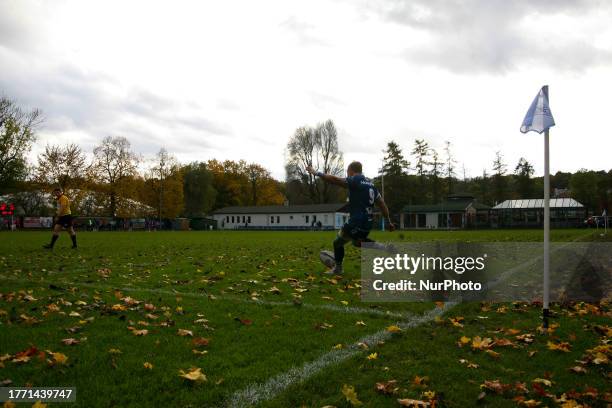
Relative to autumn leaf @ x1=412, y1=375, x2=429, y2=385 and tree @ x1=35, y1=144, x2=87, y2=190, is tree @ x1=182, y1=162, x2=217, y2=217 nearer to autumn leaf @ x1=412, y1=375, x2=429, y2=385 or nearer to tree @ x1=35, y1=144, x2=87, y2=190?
tree @ x1=35, y1=144, x2=87, y2=190

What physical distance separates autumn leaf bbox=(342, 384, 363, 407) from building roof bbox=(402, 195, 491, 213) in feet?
229

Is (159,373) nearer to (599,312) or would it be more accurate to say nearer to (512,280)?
(599,312)

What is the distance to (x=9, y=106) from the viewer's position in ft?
143

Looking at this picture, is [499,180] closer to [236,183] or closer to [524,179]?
[524,179]

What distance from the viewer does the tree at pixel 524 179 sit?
7800 centimetres

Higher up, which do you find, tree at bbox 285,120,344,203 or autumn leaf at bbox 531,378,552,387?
tree at bbox 285,120,344,203

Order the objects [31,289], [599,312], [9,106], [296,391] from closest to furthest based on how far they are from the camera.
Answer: [296,391] < [599,312] < [31,289] < [9,106]

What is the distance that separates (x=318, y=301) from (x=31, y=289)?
4.85m

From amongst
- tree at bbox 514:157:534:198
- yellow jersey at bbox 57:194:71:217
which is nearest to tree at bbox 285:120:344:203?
tree at bbox 514:157:534:198

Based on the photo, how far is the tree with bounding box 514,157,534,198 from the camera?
78000 millimetres

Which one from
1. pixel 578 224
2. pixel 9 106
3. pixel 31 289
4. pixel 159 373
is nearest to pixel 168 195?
pixel 9 106

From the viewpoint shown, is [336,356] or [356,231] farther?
[356,231]

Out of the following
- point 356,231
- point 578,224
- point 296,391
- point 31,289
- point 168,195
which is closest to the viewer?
point 296,391

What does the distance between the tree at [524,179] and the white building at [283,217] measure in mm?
31676
